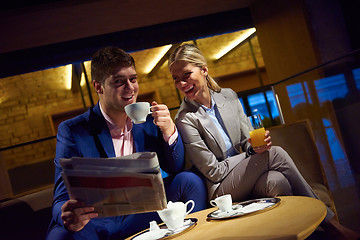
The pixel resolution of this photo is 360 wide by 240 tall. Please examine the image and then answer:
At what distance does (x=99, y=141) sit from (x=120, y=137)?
0.14 metres

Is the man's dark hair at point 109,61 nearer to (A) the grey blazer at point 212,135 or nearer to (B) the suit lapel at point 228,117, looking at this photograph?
(A) the grey blazer at point 212,135

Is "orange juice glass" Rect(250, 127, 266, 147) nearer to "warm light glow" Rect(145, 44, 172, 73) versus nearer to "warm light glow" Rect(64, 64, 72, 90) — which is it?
"warm light glow" Rect(145, 44, 172, 73)

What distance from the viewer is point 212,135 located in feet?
6.41

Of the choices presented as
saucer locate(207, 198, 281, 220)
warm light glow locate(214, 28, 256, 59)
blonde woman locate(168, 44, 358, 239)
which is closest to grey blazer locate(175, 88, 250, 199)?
blonde woman locate(168, 44, 358, 239)

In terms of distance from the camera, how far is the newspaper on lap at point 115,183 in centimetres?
92

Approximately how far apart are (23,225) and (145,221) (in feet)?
2.99

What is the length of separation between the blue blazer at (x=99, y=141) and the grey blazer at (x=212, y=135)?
156 mm

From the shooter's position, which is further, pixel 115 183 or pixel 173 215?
pixel 173 215

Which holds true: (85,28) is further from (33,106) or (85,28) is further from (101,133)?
(101,133)

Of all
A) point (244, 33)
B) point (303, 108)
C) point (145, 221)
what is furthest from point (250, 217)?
point (244, 33)

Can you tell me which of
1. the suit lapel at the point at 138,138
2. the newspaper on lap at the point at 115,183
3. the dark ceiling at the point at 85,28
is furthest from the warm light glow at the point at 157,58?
the newspaper on lap at the point at 115,183

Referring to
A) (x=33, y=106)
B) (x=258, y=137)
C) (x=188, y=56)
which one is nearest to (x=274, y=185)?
(x=258, y=137)

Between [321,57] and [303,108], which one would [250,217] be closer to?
[303,108]

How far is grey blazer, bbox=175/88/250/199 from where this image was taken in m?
1.80
